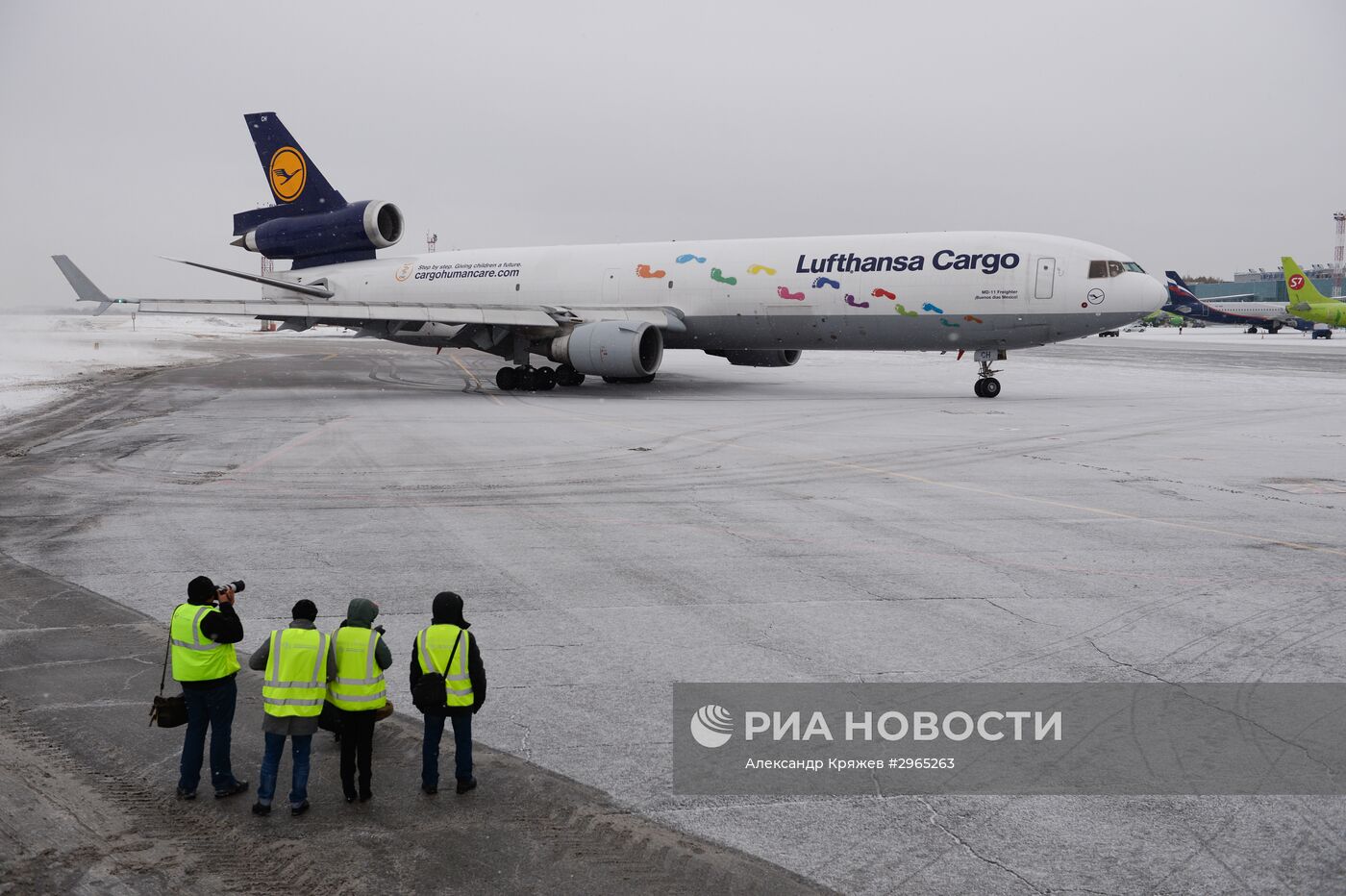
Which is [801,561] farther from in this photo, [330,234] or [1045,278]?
[330,234]

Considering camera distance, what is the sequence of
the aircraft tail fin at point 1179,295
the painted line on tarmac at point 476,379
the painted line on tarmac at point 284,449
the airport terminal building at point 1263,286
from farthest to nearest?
the airport terminal building at point 1263,286 < the aircraft tail fin at point 1179,295 < the painted line on tarmac at point 476,379 < the painted line on tarmac at point 284,449

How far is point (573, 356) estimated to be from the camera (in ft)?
102

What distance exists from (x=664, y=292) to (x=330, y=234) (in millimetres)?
13434

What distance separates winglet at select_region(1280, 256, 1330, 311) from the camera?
74.9 meters

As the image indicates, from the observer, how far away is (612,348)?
98.6ft

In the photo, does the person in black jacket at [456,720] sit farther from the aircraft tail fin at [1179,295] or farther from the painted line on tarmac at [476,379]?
the aircraft tail fin at [1179,295]

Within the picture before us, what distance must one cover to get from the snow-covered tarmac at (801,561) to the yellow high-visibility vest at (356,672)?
3.37 feet

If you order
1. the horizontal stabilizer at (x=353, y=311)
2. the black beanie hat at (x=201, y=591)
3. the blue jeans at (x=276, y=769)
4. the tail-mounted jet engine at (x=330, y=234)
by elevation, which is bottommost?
the blue jeans at (x=276, y=769)

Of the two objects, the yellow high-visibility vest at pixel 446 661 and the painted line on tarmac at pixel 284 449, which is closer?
the yellow high-visibility vest at pixel 446 661

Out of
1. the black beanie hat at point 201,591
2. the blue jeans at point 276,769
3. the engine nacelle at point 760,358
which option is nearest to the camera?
the blue jeans at point 276,769

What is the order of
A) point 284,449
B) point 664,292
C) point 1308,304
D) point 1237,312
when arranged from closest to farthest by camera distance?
point 284,449 → point 664,292 → point 1308,304 → point 1237,312

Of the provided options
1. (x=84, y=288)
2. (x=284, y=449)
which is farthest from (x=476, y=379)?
(x=284, y=449)

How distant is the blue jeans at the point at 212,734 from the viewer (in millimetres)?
5941

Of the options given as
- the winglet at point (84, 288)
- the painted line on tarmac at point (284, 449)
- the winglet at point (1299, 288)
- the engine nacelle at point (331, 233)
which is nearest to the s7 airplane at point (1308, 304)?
the winglet at point (1299, 288)
